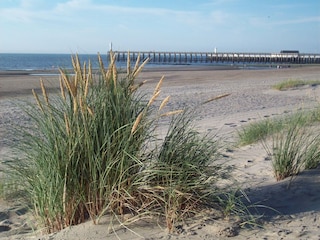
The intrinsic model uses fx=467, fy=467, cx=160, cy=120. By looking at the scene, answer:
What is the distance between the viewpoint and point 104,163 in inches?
155

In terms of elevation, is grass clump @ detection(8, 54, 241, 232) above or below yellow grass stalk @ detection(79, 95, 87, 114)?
below

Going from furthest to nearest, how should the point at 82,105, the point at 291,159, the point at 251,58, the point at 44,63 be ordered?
the point at 251,58, the point at 44,63, the point at 291,159, the point at 82,105

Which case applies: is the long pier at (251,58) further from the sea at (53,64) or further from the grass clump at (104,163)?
the grass clump at (104,163)

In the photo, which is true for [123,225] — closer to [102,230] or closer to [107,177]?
[102,230]

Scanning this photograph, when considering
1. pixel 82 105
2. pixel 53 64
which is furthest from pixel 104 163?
pixel 53 64

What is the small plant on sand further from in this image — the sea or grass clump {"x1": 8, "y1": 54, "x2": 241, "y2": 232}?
the sea

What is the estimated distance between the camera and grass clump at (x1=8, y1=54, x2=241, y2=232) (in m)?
3.85

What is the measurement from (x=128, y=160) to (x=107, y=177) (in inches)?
8.9

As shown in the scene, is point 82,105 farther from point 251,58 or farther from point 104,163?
point 251,58

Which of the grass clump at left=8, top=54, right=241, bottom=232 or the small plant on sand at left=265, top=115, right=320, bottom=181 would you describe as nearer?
the grass clump at left=8, top=54, right=241, bottom=232

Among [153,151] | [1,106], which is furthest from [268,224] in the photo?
[1,106]

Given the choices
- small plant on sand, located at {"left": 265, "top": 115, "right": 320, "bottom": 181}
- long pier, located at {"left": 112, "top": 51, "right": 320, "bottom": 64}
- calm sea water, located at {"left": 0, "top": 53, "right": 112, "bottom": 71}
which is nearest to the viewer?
calm sea water, located at {"left": 0, "top": 53, "right": 112, "bottom": 71}

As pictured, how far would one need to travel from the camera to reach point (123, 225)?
3854 millimetres

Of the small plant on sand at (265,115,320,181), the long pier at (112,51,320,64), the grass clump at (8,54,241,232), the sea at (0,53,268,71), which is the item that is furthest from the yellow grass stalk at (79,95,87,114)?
the long pier at (112,51,320,64)
